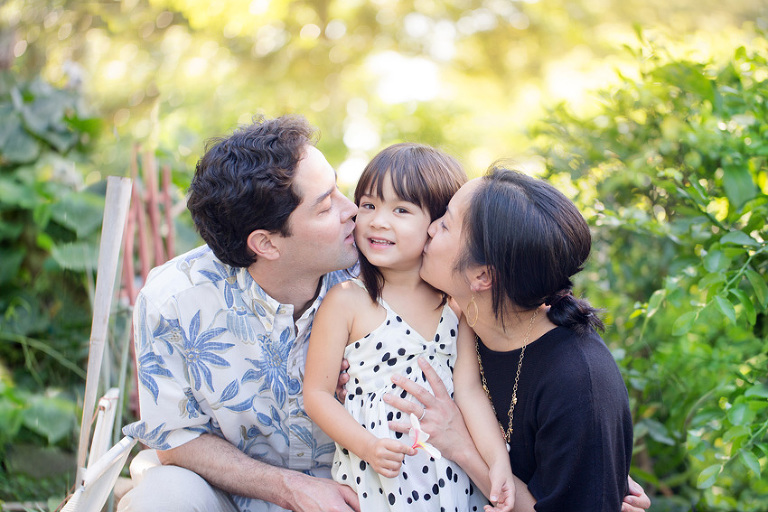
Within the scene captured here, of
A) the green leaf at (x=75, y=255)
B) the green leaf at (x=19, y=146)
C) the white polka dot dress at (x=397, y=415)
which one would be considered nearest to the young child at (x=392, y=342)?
the white polka dot dress at (x=397, y=415)

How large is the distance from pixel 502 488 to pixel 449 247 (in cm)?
Result: 67

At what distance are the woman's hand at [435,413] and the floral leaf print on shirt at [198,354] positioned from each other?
0.56 meters

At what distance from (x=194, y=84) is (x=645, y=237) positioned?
21.9 ft

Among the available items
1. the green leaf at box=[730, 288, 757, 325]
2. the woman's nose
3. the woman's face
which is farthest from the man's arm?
the green leaf at box=[730, 288, 757, 325]

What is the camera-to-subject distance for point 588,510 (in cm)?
165

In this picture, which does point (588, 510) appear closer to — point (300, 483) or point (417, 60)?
point (300, 483)

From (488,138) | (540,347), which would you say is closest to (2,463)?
(540,347)

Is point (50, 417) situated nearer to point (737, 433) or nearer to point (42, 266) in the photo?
point (42, 266)

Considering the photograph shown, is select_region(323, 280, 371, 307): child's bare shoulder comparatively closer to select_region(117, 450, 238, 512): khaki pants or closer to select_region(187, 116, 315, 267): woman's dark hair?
select_region(187, 116, 315, 267): woman's dark hair

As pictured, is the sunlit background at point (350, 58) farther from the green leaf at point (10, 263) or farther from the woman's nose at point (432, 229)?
the woman's nose at point (432, 229)

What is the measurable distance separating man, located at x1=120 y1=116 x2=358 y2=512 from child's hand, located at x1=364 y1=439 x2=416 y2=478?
10.8 inches

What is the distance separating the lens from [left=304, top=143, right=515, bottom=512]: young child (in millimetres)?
1822

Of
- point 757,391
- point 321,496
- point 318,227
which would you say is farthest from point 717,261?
point 321,496

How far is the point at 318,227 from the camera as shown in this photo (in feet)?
6.62
